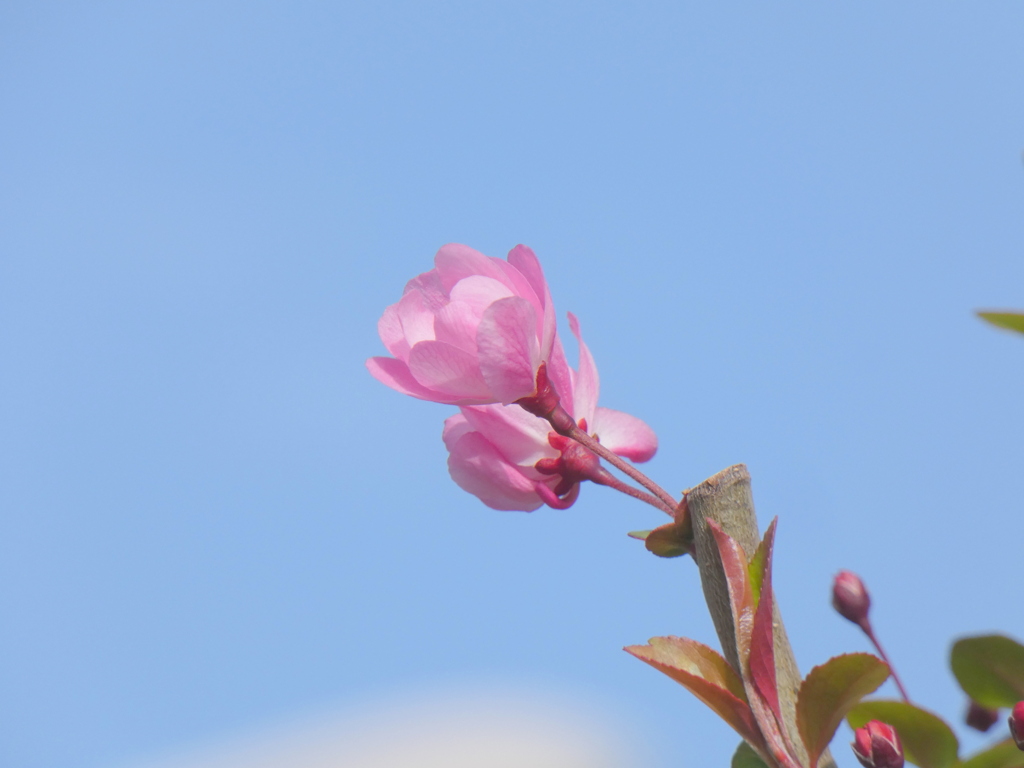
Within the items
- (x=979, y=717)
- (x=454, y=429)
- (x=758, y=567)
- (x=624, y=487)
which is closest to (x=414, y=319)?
(x=454, y=429)

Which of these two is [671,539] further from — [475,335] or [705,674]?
[475,335]

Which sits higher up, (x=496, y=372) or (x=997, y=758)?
(x=496, y=372)

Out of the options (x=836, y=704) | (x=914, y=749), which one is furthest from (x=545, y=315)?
(x=914, y=749)

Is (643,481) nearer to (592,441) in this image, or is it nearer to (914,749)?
(592,441)

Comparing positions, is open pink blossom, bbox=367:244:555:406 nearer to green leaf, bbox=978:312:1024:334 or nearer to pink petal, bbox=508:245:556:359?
pink petal, bbox=508:245:556:359

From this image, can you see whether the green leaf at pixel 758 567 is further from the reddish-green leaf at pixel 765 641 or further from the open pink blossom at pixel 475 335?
the open pink blossom at pixel 475 335

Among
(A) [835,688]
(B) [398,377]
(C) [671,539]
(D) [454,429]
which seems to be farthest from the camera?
(D) [454,429]

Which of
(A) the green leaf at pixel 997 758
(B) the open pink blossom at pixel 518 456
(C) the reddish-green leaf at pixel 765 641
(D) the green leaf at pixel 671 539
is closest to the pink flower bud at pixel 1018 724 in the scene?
(A) the green leaf at pixel 997 758
